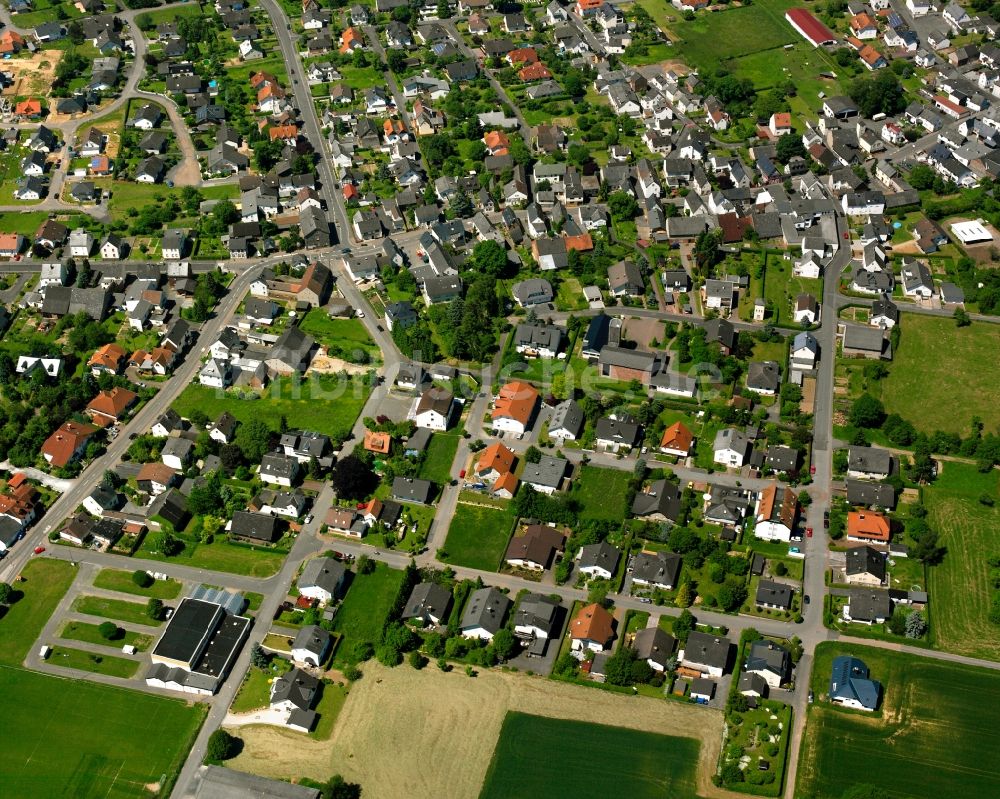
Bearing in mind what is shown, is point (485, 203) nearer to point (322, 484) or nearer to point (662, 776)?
point (322, 484)

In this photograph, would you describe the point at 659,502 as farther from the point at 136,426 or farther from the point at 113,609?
the point at 136,426

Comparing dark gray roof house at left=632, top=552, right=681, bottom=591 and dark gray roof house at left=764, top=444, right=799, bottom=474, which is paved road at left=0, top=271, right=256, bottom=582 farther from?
dark gray roof house at left=764, top=444, right=799, bottom=474

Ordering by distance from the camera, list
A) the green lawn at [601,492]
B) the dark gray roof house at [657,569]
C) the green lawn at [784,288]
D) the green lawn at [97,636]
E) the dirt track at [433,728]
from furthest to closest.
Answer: the green lawn at [784,288] < the green lawn at [601,492] < the dark gray roof house at [657,569] < the green lawn at [97,636] < the dirt track at [433,728]

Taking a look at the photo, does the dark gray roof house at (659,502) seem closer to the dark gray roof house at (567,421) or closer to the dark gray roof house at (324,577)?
the dark gray roof house at (567,421)

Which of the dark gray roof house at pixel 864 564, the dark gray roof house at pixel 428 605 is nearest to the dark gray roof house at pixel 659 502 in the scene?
the dark gray roof house at pixel 864 564

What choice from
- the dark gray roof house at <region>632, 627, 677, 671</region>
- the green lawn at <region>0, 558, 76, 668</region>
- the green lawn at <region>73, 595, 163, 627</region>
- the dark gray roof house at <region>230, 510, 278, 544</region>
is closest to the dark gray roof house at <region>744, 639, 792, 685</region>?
the dark gray roof house at <region>632, 627, 677, 671</region>

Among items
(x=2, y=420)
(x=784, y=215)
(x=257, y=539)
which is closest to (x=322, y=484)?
(x=257, y=539)
